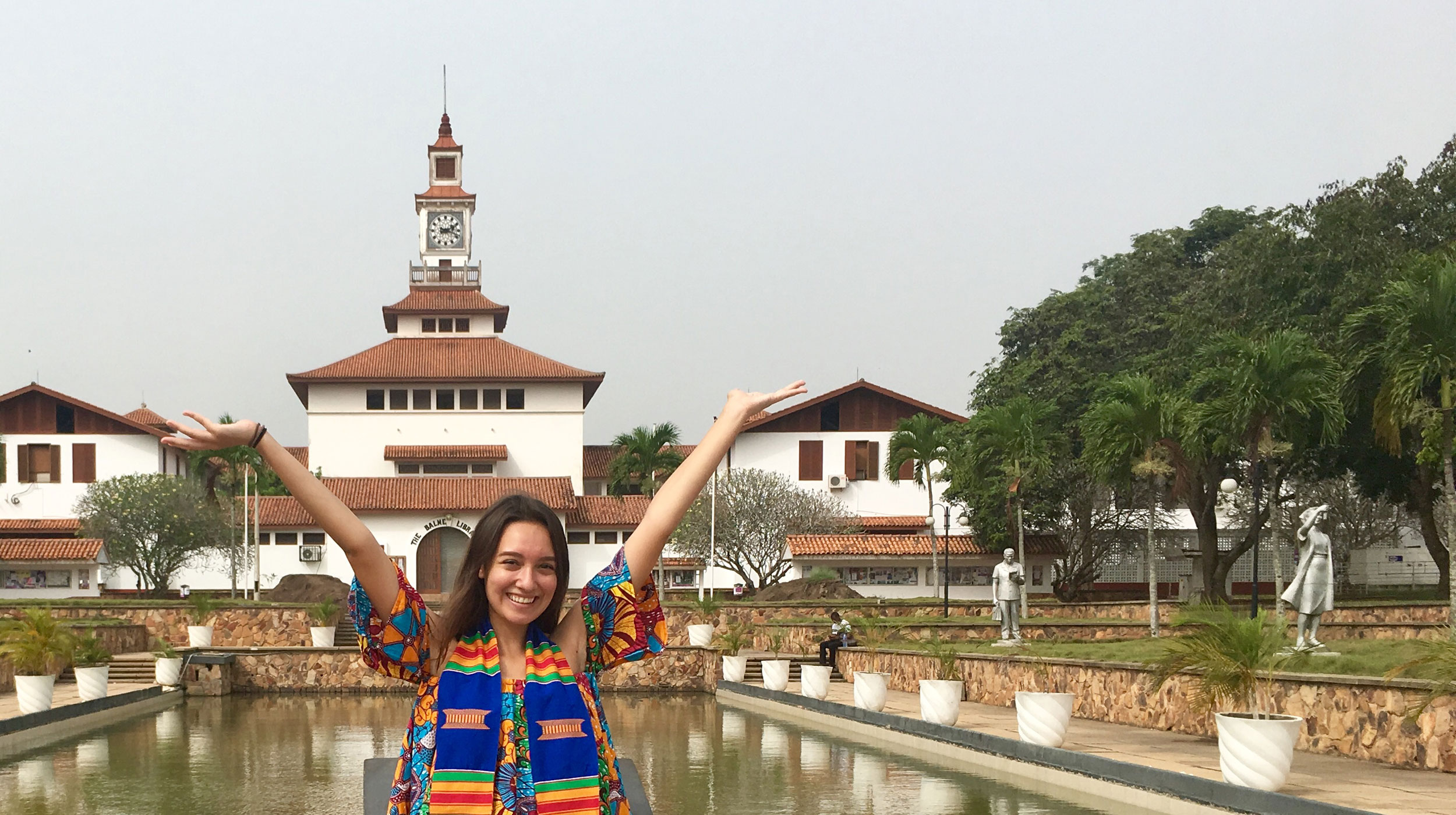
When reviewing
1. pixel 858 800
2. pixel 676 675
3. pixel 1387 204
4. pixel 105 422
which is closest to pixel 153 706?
pixel 676 675

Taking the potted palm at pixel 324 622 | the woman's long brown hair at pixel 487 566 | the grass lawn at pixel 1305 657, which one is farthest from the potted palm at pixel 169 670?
the woman's long brown hair at pixel 487 566

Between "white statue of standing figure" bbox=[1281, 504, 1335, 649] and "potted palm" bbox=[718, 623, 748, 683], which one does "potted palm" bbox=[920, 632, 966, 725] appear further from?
"potted palm" bbox=[718, 623, 748, 683]

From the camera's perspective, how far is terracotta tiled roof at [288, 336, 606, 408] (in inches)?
2116

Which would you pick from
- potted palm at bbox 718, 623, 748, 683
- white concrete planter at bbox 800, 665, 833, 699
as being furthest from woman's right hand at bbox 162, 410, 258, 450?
potted palm at bbox 718, 623, 748, 683

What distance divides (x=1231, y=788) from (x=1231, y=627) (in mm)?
1503

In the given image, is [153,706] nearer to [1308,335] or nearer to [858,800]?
[858,800]

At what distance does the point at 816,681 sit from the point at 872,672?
2.27m

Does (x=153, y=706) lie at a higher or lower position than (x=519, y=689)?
lower

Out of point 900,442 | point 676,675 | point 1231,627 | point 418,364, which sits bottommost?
point 676,675

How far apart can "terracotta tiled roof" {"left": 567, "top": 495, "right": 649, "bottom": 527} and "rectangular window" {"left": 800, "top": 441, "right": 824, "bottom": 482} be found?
6.26m

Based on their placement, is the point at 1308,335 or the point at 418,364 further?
the point at 418,364

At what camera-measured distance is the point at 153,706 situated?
81.9 ft

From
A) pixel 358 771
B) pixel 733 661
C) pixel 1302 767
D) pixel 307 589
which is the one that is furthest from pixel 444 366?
pixel 1302 767

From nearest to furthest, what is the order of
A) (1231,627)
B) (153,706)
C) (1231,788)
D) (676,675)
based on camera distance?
(1231,788) → (1231,627) → (153,706) → (676,675)
